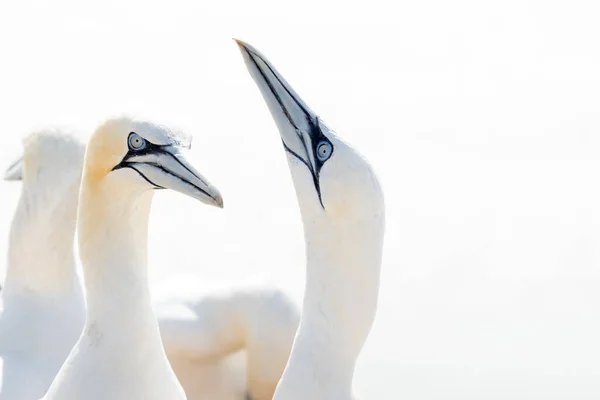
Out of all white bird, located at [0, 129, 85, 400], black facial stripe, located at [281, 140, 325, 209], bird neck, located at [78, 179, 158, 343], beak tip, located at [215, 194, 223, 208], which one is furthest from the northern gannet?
white bird, located at [0, 129, 85, 400]

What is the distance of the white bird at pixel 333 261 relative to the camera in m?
6.85

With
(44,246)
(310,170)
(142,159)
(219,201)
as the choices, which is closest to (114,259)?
(142,159)

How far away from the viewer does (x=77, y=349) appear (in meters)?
7.12

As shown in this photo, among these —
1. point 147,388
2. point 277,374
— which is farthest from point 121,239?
point 277,374

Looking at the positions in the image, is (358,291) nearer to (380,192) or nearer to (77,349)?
(380,192)

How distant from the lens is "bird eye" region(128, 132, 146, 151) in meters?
6.86

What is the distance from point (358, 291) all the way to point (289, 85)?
1.02m

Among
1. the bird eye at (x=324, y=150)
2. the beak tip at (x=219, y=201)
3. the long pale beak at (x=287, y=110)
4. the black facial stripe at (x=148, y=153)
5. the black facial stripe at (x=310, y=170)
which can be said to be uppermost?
the long pale beak at (x=287, y=110)

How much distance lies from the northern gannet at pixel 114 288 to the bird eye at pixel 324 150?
1.88 ft

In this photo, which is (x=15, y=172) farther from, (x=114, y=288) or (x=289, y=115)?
(x=289, y=115)

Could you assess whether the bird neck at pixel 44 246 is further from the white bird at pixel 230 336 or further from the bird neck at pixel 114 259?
the bird neck at pixel 114 259

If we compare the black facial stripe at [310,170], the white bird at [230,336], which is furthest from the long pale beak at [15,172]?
the black facial stripe at [310,170]

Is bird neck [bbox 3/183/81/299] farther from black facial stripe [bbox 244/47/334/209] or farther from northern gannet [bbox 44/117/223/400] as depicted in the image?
black facial stripe [bbox 244/47/334/209]

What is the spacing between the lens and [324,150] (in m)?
6.99
